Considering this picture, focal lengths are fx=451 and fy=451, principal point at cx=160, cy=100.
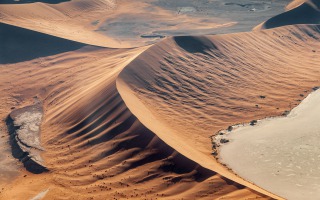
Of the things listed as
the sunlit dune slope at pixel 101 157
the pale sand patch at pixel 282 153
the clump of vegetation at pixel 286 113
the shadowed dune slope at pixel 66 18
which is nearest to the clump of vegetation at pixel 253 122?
the pale sand patch at pixel 282 153

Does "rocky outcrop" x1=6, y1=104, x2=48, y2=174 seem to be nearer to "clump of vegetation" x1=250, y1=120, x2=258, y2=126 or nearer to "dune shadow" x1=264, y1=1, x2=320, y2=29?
"clump of vegetation" x1=250, y1=120, x2=258, y2=126

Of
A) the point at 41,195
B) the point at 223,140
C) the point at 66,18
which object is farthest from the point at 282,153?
the point at 66,18

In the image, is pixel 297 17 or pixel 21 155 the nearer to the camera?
pixel 21 155

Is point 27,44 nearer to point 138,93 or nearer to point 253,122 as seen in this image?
point 138,93

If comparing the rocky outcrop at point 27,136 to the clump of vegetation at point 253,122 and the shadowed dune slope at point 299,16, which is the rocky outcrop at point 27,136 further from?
the shadowed dune slope at point 299,16

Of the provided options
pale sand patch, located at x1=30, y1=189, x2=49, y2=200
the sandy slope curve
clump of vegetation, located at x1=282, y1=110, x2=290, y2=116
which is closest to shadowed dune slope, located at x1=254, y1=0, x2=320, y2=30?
the sandy slope curve

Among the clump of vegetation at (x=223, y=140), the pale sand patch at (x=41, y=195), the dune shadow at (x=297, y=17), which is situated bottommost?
the pale sand patch at (x=41, y=195)
